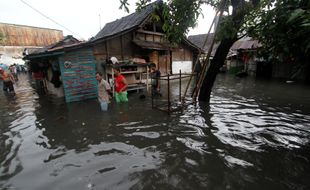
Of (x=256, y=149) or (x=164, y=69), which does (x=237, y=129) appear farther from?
(x=164, y=69)

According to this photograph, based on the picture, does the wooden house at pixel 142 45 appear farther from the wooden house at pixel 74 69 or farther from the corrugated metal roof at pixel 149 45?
the wooden house at pixel 74 69

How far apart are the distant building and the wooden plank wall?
72.5 ft

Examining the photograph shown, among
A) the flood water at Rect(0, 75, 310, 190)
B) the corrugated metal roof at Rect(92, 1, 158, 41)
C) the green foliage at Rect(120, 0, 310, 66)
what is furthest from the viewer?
the corrugated metal roof at Rect(92, 1, 158, 41)

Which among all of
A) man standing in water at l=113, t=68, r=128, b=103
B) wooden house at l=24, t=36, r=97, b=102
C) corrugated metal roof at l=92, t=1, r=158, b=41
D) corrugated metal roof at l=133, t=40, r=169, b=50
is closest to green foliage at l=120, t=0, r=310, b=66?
man standing in water at l=113, t=68, r=128, b=103

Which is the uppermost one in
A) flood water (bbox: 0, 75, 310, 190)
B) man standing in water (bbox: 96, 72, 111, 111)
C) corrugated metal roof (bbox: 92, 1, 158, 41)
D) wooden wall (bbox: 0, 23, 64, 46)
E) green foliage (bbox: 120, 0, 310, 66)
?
wooden wall (bbox: 0, 23, 64, 46)

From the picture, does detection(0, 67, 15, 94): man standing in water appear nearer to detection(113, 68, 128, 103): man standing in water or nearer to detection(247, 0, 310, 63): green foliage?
detection(113, 68, 128, 103): man standing in water

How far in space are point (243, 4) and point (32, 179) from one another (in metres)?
7.32

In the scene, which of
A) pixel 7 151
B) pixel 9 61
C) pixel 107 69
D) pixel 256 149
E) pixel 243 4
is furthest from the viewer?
pixel 9 61

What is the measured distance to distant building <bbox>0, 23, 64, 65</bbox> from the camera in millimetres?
24422

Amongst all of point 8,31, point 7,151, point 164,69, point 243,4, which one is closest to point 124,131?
point 7,151

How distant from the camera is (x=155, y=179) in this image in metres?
3.14

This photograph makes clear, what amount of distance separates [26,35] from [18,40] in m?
1.82

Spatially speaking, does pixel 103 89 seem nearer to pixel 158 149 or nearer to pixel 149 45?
pixel 158 149

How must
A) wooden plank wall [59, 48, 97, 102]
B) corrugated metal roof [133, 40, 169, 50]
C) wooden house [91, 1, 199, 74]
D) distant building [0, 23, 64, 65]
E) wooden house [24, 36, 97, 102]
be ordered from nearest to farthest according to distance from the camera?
wooden house [24, 36, 97, 102] → wooden plank wall [59, 48, 97, 102] → wooden house [91, 1, 199, 74] → corrugated metal roof [133, 40, 169, 50] → distant building [0, 23, 64, 65]
